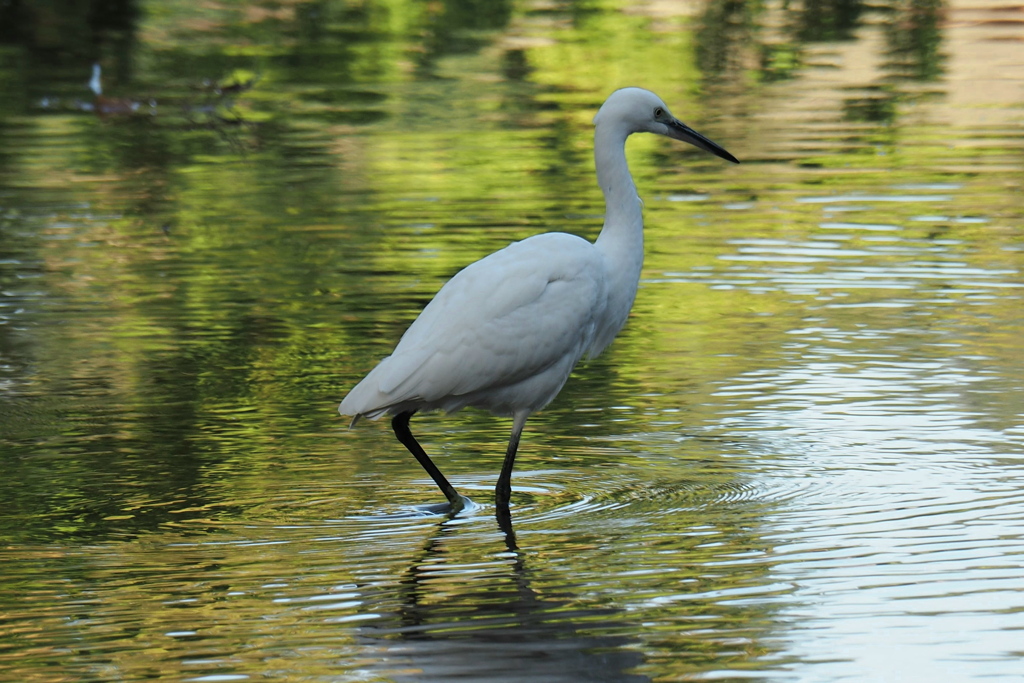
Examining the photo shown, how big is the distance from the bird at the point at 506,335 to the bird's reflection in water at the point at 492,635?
870 mm

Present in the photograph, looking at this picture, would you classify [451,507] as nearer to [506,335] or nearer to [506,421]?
[506,335]

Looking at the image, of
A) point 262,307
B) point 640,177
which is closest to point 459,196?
point 640,177

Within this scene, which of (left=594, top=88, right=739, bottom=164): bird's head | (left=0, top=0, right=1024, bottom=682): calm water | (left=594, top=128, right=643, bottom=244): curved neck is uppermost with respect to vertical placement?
(left=594, top=88, right=739, bottom=164): bird's head

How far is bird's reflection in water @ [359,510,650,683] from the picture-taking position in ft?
18.1

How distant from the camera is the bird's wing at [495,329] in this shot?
725 cm

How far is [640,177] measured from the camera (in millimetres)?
16641

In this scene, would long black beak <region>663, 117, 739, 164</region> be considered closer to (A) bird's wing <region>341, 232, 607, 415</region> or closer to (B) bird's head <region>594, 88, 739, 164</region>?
(B) bird's head <region>594, 88, 739, 164</region>

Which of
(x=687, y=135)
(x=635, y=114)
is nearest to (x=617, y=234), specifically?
(x=635, y=114)

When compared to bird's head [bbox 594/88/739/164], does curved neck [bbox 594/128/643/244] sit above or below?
below

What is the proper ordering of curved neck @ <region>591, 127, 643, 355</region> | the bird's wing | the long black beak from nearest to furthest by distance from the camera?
the bird's wing, curved neck @ <region>591, 127, 643, 355</region>, the long black beak

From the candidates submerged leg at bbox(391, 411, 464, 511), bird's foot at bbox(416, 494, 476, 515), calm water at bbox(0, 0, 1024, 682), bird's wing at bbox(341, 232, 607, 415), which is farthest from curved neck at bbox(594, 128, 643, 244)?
bird's foot at bbox(416, 494, 476, 515)

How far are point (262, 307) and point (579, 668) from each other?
6.62m

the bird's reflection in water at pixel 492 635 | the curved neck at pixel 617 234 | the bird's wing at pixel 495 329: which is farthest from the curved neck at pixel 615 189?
the bird's reflection in water at pixel 492 635

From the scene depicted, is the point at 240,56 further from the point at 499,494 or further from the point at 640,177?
the point at 499,494
